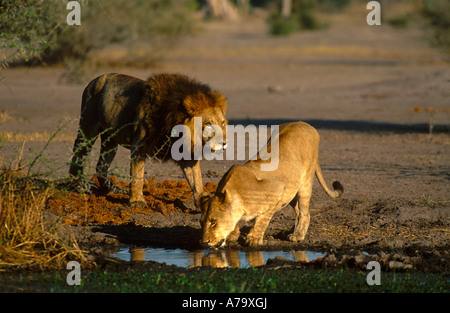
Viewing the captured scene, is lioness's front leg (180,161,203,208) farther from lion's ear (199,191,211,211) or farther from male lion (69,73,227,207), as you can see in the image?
lion's ear (199,191,211,211)

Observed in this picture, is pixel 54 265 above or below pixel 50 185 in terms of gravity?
below

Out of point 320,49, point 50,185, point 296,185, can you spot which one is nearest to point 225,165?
point 296,185

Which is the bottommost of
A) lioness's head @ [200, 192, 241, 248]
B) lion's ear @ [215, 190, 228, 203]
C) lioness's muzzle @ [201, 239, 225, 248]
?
lioness's muzzle @ [201, 239, 225, 248]

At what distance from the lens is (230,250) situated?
699 cm

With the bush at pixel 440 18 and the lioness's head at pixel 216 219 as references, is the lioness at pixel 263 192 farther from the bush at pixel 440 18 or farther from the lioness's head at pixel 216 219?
the bush at pixel 440 18

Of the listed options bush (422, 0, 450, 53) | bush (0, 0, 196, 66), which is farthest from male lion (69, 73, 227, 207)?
bush (422, 0, 450, 53)

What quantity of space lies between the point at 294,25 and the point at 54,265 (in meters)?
41.7

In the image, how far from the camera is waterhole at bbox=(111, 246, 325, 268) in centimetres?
657

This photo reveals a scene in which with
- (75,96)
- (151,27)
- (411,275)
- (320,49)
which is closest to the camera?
(411,275)

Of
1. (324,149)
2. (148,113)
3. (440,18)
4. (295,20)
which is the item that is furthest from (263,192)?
(295,20)

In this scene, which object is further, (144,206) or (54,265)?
(144,206)

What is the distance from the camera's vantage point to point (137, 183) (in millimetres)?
8258
